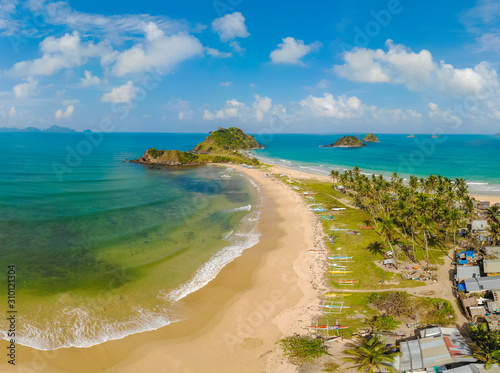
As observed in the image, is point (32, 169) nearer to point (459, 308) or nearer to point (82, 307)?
point (82, 307)

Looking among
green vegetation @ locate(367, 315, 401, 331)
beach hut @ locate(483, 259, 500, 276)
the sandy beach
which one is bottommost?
the sandy beach

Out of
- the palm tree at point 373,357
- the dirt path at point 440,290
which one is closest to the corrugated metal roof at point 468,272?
the dirt path at point 440,290

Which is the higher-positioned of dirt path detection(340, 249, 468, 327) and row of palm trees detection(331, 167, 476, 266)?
row of palm trees detection(331, 167, 476, 266)

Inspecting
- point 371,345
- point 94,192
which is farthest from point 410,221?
point 94,192

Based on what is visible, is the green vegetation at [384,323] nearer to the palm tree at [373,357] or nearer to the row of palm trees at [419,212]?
the palm tree at [373,357]

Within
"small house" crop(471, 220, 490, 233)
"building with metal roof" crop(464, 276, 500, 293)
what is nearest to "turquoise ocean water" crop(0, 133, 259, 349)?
"building with metal roof" crop(464, 276, 500, 293)

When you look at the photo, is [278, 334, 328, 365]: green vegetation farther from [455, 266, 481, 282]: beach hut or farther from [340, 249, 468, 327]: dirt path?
[455, 266, 481, 282]: beach hut
